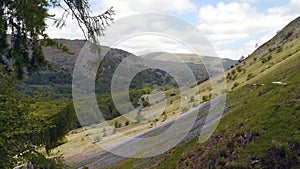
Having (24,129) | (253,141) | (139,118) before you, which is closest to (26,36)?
(24,129)

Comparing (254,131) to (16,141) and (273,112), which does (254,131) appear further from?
(16,141)

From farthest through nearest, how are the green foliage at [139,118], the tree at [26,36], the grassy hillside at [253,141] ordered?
1. the green foliage at [139,118]
2. the grassy hillside at [253,141]
3. the tree at [26,36]

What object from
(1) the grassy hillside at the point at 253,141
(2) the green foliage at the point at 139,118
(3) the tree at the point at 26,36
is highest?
(3) the tree at the point at 26,36

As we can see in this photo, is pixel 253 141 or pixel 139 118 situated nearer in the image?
pixel 253 141

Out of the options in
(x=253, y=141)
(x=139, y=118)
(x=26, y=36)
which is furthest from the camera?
(x=139, y=118)

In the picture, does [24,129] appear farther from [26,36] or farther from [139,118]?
[139,118]

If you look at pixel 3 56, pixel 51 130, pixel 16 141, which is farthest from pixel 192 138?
pixel 3 56

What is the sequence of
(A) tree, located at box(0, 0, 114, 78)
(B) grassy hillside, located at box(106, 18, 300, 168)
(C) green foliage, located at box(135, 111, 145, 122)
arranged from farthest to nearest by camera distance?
(C) green foliage, located at box(135, 111, 145, 122) → (B) grassy hillside, located at box(106, 18, 300, 168) → (A) tree, located at box(0, 0, 114, 78)

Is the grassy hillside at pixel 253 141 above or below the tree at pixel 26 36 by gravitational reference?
below

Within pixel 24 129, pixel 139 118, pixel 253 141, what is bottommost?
pixel 139 118

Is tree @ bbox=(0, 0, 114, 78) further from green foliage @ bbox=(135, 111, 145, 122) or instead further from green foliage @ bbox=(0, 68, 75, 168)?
green foliage @ bbox=(135, 111, 145, 122)

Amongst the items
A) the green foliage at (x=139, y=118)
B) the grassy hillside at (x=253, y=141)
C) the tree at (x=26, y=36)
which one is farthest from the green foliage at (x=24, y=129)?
the green foliage at (x=139, y=118)

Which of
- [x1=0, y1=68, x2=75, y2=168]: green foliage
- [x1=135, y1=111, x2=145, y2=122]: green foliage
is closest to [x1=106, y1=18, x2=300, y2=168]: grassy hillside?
[x1=0, y1=68, x2=75, y2=168]: green foliage

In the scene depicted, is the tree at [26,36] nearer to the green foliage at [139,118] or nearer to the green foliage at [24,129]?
the green foliage at [24,129]
